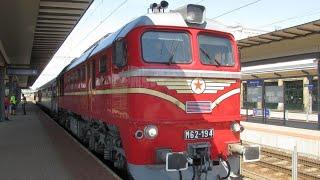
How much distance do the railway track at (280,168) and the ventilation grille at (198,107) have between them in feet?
15.4

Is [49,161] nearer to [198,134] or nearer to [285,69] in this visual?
[198,134]

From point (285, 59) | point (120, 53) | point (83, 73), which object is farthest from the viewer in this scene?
point (285, 59)

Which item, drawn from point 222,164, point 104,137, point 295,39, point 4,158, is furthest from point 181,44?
point 295,39

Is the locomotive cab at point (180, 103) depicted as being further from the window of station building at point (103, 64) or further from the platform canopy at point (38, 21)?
the platform canopy at point (38, 21)

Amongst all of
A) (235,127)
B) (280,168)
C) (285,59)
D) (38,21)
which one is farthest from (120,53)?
(285,59)

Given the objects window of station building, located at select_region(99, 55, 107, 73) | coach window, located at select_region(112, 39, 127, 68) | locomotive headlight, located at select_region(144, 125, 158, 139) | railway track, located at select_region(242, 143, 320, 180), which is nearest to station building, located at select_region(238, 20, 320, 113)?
railway track, located at select_region(242, 143, 320, 180)

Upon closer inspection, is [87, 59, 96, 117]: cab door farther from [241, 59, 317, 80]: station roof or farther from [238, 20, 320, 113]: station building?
[241, 59, 317, 80]: station roof

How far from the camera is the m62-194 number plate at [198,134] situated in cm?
805

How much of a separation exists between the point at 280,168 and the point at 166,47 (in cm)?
668

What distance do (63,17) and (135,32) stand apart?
11.3 m

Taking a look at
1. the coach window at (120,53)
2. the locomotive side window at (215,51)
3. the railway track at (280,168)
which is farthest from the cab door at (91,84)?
the railway track at (280,168)

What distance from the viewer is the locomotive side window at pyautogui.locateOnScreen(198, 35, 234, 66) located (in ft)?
27.7

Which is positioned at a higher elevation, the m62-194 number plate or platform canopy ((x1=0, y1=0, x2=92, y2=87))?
platform canopy ((x1=0, y1=0, x2=92, y2=87))

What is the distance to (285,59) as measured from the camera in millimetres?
25828
